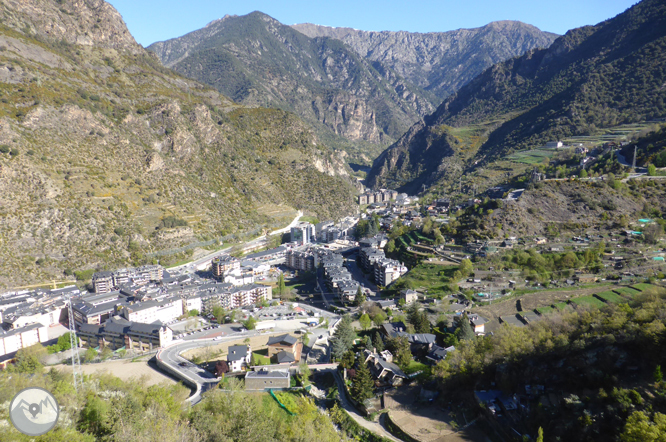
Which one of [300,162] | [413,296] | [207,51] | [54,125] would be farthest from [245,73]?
[413,296]

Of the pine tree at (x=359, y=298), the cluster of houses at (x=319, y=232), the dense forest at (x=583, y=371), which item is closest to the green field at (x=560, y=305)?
the dense forest at (x=583, y=371)

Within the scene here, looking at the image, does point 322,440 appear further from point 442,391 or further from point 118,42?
point 118,42

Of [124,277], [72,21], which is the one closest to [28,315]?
[124,277]

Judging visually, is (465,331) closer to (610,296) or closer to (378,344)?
(378,344)

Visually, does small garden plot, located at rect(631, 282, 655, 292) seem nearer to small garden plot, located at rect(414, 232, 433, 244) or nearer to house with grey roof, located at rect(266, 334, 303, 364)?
small garden plot, located at rect(414, 232, 433, 244)

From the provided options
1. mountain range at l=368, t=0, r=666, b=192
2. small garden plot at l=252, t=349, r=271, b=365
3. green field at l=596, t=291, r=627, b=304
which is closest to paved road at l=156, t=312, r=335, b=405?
small garden plot at l=252, t=349, r=271, b=365
